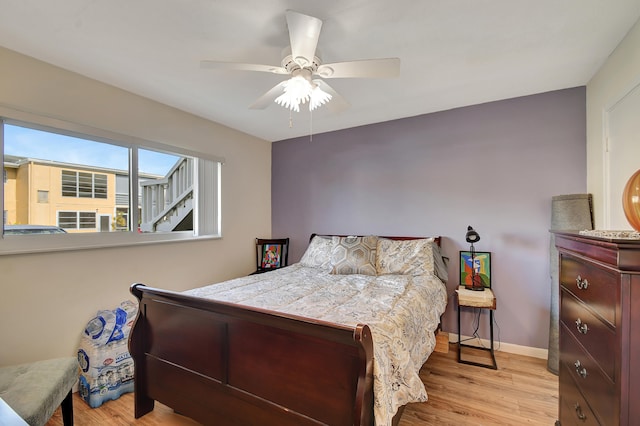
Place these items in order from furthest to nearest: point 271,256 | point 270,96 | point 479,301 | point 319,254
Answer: point 271,256 < point 319,254 < point 479,301 < point 270,96

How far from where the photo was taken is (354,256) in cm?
289

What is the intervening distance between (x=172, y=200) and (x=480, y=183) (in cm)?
342

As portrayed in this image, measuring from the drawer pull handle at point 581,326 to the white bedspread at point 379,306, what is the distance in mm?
775

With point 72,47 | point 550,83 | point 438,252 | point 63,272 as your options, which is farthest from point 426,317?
point 72,47

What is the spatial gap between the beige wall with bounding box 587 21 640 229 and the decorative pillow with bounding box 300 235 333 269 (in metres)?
2.34

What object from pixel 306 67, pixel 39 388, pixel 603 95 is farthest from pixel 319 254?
pixel 603 95

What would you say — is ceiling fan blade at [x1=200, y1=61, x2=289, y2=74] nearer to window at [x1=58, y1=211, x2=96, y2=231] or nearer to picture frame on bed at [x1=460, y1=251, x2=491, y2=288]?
window at [x1=58, y1=211, x2=96, y2=231]

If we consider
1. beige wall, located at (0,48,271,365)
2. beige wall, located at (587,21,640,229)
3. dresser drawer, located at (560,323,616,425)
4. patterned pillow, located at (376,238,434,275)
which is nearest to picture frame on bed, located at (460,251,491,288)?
patterned pillow, located at (376,238,434,275)

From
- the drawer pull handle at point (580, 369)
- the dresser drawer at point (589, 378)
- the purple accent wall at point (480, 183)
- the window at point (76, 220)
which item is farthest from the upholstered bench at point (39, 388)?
the purple accent wall at point (480, 183)

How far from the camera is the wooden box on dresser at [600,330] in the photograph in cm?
90

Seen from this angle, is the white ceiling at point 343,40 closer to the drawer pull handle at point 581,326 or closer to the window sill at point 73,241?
the window sill at point 73,241

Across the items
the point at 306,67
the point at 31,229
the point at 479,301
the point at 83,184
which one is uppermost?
the point at 306,67

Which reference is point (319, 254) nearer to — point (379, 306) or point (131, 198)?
point (379, 306)

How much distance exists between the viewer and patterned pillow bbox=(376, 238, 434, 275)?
2.73 m
